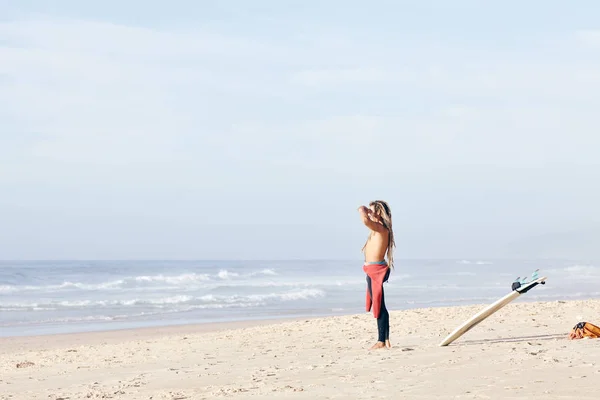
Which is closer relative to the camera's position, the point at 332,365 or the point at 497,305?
the point at 332,365

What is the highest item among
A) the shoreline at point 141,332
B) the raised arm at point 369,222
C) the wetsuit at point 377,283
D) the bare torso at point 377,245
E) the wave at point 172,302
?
the raised arm at point 369,222

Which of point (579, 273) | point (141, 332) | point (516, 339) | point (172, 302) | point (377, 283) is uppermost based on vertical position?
point (579, 273)

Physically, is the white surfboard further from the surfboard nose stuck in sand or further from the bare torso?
the bare torso

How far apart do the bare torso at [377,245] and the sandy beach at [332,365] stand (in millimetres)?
1003

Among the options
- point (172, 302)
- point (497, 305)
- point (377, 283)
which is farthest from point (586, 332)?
point (172, 302)

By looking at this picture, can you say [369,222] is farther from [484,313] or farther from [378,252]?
[484,313]

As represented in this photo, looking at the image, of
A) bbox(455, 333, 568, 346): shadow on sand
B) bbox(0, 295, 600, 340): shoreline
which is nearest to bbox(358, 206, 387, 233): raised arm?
bbox(455, 333, 568, 346): shadow on sand

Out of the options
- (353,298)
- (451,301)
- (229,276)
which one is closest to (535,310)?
(451,301)

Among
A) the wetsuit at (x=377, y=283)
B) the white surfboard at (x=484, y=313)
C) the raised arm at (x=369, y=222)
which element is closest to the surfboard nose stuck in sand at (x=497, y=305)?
the white surfboard at (x=484, y=313)

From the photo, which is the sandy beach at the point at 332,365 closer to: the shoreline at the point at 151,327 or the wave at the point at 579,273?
the shoreline at the point at 151,327

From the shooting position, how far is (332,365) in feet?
24.9

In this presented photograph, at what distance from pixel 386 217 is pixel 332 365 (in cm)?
183

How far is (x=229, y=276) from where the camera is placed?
152 feet

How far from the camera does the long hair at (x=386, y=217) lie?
28.1 ft
